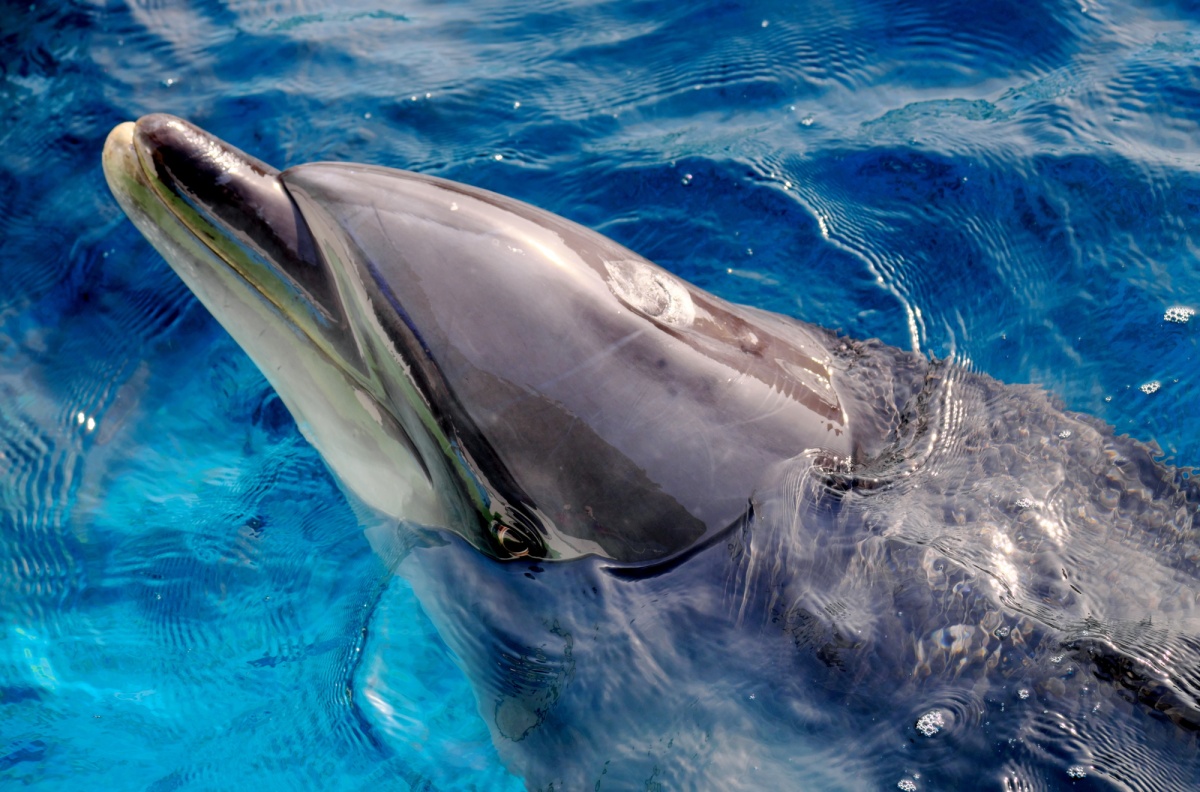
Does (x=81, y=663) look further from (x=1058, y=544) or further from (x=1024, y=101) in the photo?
(x=1024, y=101)

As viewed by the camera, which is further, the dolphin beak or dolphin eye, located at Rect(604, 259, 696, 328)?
the dolphin beak

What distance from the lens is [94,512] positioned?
5.85m

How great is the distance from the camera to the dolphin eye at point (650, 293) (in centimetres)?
355

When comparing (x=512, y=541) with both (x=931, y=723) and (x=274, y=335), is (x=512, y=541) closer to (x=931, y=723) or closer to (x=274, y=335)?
(x=274, y=335)

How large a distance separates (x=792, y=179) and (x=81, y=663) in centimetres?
563

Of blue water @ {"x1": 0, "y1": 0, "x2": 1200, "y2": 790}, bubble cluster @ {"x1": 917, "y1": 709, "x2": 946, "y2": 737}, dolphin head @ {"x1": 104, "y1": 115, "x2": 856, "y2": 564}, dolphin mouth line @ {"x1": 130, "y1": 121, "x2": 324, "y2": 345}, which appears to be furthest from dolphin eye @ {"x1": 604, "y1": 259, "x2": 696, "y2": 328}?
blue water @ {"x1": 0, "y1": 0, "x2": 1200, "y2": 790}

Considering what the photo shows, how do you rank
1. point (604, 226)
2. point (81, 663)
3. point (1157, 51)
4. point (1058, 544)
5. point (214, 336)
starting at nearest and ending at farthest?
1. point (1058, 544)
2. point (81, 663)
3. point (214, 336)
4. point (604, 226)
5. point (1157, 51)

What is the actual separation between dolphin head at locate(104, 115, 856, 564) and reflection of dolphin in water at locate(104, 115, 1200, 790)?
0.04 ft

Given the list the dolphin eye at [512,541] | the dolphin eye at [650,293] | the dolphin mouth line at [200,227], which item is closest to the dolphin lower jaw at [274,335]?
the dolphin mouth line at [200,227]

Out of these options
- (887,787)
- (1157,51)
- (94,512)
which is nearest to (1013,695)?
(887,787)

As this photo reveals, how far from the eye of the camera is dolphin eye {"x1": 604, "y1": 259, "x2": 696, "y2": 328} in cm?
355

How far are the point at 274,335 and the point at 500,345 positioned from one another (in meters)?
1.12

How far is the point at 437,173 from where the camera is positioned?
7594 millimetres

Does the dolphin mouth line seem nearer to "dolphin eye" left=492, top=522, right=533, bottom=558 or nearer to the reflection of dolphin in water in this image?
the reflection of dolphin in water
